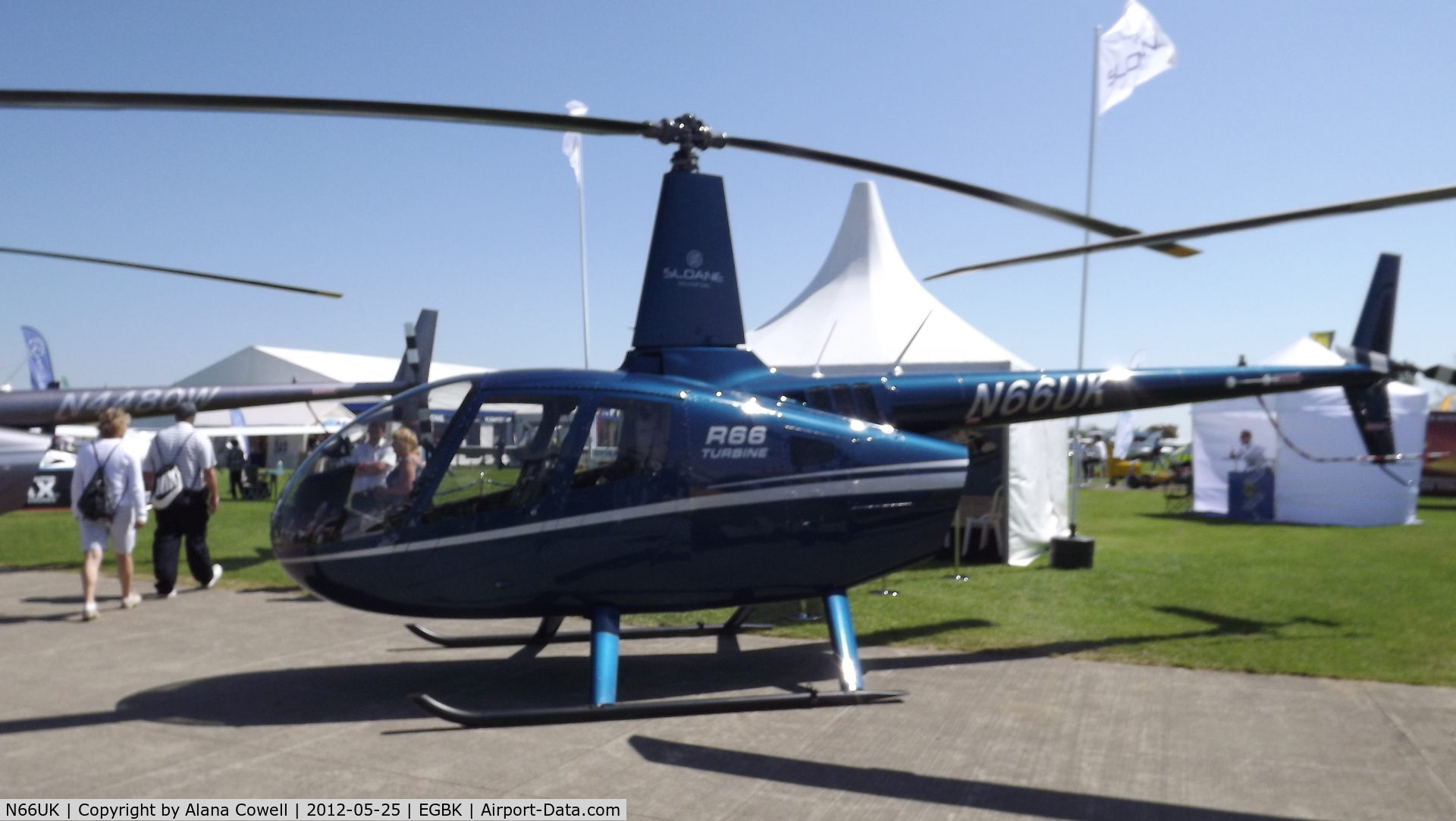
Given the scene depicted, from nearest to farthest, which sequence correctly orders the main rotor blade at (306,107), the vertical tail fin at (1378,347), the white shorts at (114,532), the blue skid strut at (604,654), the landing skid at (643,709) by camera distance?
the main rotor blade at (306,107), the landing skid at (643,709), the blue skid strut at (604,654), the white shorts at (114,532), the vertical tail fin at (1378,347)

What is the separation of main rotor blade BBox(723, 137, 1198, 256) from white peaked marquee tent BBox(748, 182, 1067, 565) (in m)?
4.46

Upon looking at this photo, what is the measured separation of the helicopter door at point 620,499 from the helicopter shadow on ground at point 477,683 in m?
0.66

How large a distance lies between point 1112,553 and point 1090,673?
6.55 metres

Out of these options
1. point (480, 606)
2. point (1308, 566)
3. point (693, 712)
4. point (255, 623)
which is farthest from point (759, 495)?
point (1308, 566)

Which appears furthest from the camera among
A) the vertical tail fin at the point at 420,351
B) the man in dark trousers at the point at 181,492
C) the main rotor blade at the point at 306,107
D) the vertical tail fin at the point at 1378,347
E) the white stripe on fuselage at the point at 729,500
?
the vertical tail fin at the point at 420,351

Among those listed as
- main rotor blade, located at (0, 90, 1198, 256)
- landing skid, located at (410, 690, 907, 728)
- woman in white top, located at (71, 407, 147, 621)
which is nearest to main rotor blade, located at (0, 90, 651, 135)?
main rotor blade, located at (0, 90, 1198, 256)

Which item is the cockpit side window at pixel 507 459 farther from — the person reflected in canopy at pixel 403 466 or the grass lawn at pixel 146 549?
the grass lawn at pixel 146 549

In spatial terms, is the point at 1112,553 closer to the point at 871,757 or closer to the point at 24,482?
the point at 871,757

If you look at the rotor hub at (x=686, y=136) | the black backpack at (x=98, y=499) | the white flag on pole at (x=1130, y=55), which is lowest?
the black backpack at (x=98, y=499)

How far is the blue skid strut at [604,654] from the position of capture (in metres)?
5.00

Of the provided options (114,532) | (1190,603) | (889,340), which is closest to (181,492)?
(114,532)

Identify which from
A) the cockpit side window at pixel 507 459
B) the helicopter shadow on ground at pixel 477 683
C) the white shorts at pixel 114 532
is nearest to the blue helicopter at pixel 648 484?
the cockpit side window at pixel 507 459

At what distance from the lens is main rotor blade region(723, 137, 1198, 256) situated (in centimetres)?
573

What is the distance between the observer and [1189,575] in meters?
10.3
